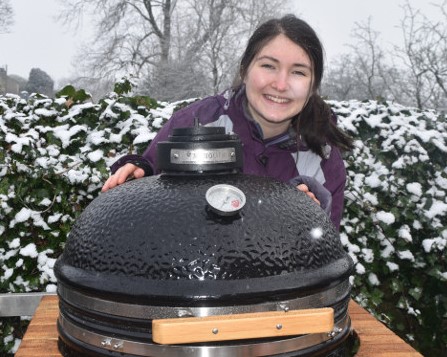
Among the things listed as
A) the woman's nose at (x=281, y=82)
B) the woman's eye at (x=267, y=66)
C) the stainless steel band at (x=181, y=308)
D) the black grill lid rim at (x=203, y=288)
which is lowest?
the stainless steel band at (x=181, y=308)

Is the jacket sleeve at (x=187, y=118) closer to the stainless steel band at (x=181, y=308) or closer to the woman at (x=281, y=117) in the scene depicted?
the woman at (x=281, y=117)

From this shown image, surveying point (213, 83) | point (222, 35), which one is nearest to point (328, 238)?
Answer: point (213, 83)

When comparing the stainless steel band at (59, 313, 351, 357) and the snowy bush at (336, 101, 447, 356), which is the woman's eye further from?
the snowy bush at (336, 101, 447, 356)

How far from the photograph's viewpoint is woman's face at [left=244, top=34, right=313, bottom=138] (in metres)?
2.30

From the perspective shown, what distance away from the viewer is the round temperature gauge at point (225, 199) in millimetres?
1472

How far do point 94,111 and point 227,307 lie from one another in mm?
2410

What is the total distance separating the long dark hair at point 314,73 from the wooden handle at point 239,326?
1.27 m

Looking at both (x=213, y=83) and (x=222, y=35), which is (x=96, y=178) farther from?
(x=222, y=35)

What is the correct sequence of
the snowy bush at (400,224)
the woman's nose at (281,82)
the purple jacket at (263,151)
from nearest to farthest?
the woman's nose at (281,82)
the purple jacket at (263,151)
the snowy bush at (400,224)

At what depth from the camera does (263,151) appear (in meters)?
2.51

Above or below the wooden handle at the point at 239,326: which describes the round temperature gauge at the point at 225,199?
above

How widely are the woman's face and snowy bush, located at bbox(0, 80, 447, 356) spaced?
3.70ft

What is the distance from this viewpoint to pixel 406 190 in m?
3.68

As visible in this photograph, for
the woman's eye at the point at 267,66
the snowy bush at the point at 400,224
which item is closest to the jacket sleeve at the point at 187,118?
the woman's eye at the point at 267,66
